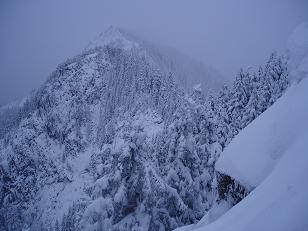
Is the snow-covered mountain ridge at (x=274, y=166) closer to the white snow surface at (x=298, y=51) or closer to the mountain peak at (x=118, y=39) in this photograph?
the white snow surface at (x=298, y=51)

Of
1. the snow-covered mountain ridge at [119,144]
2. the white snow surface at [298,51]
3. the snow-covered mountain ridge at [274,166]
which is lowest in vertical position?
the snow-covered mountain ridge at [119,144]

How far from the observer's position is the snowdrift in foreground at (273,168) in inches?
141

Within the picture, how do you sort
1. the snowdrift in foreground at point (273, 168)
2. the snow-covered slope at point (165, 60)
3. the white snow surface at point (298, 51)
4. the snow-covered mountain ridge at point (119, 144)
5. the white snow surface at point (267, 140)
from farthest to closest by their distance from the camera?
the snow-covered slope at point (165, 60) → the snow-covered mountain ridge at point (119, 144) → the white snow surface at point (298, 51) → the white snow surface at point (267, 140) → the snowdrift in foreground at point (273, 168)

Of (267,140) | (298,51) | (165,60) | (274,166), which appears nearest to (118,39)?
(165,60)

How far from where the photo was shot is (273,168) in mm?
5309

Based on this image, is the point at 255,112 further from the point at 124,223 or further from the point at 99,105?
the point at 99,105

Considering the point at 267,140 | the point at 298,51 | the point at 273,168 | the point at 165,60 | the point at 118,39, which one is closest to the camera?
the point at 273,168

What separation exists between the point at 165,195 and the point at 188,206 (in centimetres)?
198

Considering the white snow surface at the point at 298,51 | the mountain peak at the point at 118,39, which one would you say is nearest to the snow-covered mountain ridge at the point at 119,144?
the mountain peak at the point at 118,39

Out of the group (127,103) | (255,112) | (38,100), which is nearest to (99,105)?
(127,103)

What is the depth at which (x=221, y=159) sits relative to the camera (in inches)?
274

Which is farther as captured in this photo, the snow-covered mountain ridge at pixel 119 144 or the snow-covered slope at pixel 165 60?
the snow-covered slope at pixel 165 60

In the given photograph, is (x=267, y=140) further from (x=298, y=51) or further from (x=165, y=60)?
(x=165, y=60)

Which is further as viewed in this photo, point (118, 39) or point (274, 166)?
point (118, 39)
